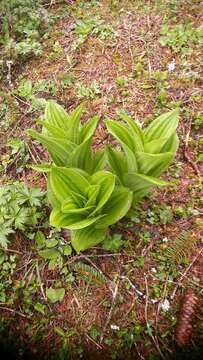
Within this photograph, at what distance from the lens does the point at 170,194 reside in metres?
2.60

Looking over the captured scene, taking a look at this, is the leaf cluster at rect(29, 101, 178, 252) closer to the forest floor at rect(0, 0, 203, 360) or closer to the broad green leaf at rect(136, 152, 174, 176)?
the broad green leaf at rect(136, 152, 174, 176)

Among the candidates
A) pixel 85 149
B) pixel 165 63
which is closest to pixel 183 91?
pixel 165 63

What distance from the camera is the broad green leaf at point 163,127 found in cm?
215

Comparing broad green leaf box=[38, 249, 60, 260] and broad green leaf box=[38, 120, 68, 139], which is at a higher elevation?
broad green leaf box=[38, 120, 68, 139]

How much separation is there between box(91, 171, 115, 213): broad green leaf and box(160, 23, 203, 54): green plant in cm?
159

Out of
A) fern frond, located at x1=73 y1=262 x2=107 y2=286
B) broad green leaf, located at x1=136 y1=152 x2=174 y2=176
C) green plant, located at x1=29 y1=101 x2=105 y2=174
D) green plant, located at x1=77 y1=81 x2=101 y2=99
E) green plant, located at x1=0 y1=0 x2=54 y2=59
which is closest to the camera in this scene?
broad green leaf, located at x1=136 y1=152 x2=174 y2=176

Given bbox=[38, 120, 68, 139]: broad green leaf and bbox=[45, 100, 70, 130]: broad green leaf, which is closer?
bbox=[38, 120, 68, 139]: broad green leaf

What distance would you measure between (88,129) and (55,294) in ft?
3.14

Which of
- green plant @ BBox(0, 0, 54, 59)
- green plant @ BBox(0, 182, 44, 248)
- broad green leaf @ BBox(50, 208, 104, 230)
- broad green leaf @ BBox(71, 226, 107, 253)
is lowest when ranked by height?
broad green leaf @ BBox(71, 226, 107, 253)

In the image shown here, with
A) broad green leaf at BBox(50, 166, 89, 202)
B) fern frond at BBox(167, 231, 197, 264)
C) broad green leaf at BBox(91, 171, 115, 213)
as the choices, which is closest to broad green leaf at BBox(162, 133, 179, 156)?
broad green leaf at BBox(91, 171, 115, 213)

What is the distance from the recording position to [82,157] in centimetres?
226

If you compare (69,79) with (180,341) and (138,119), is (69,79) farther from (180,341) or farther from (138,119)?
(180,341)

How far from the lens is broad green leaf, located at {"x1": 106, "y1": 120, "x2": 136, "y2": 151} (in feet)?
6.83

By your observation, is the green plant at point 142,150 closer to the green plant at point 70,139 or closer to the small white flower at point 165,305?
the green plant at point 70,139
